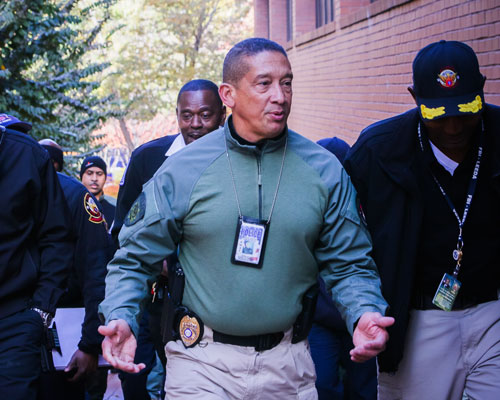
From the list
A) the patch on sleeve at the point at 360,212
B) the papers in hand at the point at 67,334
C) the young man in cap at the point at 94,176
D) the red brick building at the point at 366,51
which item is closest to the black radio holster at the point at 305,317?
the patch on sleeve at the point at 360,212

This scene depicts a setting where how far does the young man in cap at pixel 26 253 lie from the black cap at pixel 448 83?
6.72ft

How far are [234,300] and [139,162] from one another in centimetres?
225

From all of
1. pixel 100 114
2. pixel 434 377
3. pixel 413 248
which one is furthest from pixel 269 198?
pixel 100 114

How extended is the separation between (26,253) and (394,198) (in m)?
1.96

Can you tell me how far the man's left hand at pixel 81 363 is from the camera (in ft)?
14.4

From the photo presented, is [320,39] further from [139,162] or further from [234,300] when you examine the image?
[234,300]

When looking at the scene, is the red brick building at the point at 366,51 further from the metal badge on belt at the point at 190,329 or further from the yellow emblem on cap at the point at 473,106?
the metal badge on belt at the point at 190,329

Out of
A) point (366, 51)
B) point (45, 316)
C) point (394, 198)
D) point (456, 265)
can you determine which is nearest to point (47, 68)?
point (366, 51)

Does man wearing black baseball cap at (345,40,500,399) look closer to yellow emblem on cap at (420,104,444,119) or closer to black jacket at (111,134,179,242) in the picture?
yellow emblem on cap at (420,104,444,119)

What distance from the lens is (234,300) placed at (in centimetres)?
313

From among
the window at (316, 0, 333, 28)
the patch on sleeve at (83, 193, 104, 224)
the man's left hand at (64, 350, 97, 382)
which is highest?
the window at (316, 0, 333, 28)

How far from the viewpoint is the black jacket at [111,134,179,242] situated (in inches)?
199

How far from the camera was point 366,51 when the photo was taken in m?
9.34

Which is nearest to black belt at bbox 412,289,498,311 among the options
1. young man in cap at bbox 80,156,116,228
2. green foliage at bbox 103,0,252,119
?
young man in cap at bbox 80,156,116,228
